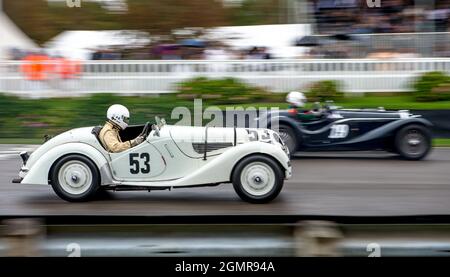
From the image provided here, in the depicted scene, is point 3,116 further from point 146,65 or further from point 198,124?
point 198,124

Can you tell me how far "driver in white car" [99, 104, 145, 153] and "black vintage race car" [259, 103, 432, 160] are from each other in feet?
12.2

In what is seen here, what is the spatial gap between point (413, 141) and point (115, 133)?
16.2 ft

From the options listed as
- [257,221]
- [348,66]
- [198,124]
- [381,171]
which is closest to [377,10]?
[348,66]

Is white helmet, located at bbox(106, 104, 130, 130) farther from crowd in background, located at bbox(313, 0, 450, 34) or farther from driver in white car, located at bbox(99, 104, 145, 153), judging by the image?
crowd in background, located at bbox(313, 0, 450, 34)

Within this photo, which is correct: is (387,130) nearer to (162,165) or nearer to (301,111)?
(301,111)

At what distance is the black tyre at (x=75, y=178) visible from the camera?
6.95m

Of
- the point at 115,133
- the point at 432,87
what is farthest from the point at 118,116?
the point at 432,87

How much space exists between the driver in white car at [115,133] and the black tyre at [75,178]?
0.25m

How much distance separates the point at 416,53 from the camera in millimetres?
16234

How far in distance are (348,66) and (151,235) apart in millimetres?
11903

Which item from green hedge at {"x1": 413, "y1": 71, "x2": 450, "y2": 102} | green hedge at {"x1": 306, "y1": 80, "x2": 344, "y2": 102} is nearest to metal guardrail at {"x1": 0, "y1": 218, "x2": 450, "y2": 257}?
green hedge at {"x1": 413, "y1": 71, "x2": 450, "y2": 102}

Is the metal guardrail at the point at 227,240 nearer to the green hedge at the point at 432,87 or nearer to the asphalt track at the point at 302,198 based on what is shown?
the asphalt track at the point at 302,198

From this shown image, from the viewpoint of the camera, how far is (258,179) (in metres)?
6.96

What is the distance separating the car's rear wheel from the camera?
689 cm
